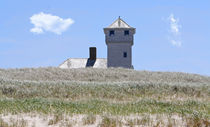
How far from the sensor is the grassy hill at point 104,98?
1418 centimetres

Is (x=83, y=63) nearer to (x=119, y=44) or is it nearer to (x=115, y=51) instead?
(x=115, y=51)

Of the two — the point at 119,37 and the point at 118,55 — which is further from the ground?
the point at 119,37

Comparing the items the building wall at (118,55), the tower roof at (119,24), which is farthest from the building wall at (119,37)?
the tower roof at (119,24)

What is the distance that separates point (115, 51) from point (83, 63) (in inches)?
266

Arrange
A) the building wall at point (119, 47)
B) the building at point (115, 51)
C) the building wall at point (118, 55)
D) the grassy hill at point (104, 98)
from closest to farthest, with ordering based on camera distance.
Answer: the grassy hill at point (104, 98) → the building wall at point (118, 55) → the building wall at point (119, 47) → the building at point (115, 51)

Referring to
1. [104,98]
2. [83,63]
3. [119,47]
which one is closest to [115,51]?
[119,47]

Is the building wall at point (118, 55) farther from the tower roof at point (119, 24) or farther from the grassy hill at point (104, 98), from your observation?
the grassy hill at point (104, 98)

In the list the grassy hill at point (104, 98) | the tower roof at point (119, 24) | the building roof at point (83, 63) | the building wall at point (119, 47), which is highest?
the tower roof at point (119, 24)


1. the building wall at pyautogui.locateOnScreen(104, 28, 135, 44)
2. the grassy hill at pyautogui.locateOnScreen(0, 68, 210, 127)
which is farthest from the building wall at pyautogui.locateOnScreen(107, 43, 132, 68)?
the grassy hill at pyautogui.locateOnScreen(0, 68, 210, 127)

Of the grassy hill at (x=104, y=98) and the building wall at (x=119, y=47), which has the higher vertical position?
the building wall at (x=119, y=47)

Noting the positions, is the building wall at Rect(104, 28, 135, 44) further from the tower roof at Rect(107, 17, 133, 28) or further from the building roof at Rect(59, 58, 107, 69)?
the building roof at Rect(59, 58, 107, 69)

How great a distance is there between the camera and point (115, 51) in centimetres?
7056

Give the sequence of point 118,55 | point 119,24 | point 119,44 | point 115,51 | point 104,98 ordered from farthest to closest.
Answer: point 119,24 → point 119,44 → point 115,51 → point 118,55 → point 104,98

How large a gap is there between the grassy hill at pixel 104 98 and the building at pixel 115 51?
23.8 metres
